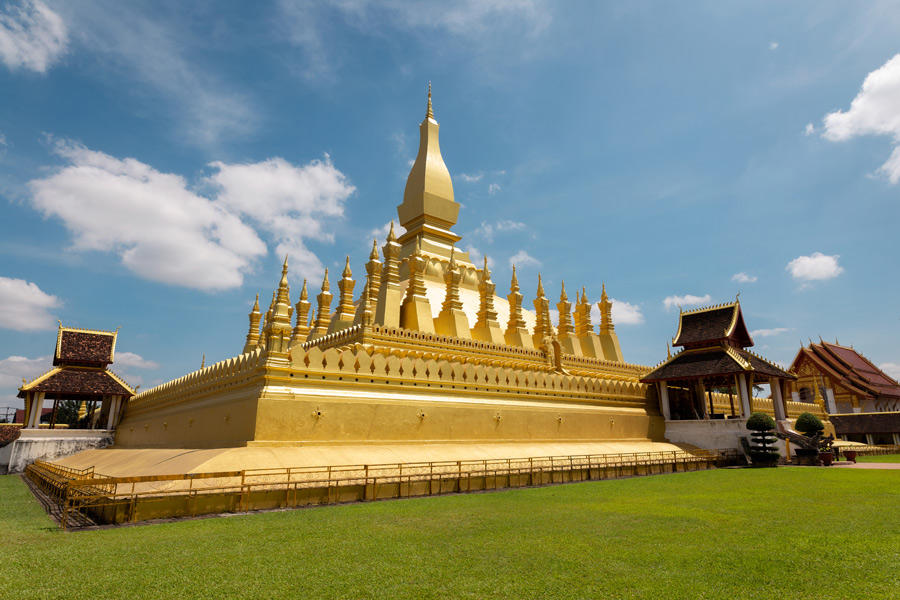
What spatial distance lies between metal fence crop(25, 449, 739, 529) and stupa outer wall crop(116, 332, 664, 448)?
7.85 ft

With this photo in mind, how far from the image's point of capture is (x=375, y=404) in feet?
52.5

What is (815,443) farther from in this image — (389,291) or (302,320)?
(302,320)

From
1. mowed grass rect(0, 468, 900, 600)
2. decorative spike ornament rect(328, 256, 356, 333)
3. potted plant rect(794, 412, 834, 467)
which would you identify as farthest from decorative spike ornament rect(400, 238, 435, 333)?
potted plant rect(794, 412, 834, 467)

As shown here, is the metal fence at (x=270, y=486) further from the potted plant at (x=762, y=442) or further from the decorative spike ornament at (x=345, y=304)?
the decorative spike ornament at (x=345, y=304)

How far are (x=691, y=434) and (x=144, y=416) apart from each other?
26398mm

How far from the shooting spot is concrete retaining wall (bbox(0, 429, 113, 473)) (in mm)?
26406

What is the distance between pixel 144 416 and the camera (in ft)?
86.3

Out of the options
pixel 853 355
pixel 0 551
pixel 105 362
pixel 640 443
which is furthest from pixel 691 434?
pixel 853 355

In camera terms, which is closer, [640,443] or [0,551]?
[0,551]

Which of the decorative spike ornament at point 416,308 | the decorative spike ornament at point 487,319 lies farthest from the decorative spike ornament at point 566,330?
the decorative spike ornament at point 416,308

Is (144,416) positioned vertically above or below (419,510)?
above

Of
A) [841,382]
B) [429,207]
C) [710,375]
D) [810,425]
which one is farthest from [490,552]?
[841,382]

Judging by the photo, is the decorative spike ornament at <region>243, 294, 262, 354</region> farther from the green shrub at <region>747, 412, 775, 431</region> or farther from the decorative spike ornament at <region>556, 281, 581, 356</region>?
the green shrub at <region>747, 412, 775, 431</region>

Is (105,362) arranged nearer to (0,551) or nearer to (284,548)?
(0,551)
